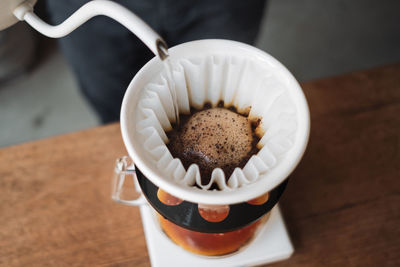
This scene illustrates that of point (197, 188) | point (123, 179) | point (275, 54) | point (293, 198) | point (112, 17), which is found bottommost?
point (275, 54)

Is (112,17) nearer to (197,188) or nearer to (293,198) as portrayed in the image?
(197,188)

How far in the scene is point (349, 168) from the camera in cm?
57

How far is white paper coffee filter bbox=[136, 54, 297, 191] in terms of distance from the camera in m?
0.34

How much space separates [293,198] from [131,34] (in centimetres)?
43

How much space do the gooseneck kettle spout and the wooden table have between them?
0.27 meters

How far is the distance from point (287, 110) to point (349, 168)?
0.26 m

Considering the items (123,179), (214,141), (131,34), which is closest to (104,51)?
(131,34)

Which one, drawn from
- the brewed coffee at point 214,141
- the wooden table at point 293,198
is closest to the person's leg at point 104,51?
the wooden table at point 293,198

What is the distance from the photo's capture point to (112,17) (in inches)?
12.3

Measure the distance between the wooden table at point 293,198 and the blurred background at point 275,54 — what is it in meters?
0.67

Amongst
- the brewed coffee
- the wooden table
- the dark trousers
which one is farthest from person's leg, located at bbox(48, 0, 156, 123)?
the brewed coffee

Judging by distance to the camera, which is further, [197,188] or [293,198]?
[293,198]

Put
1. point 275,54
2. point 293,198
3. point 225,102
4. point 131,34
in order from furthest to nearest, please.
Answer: point 275,54
point 131,34
point 293,198
point 225,102

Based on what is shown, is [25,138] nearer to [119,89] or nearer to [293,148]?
[119,89]
